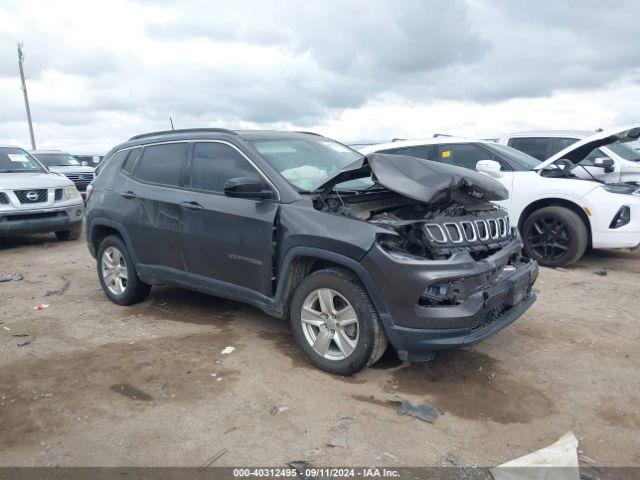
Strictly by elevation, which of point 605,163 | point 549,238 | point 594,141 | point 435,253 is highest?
point 594,141

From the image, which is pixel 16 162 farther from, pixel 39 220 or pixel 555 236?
pixel 555 236

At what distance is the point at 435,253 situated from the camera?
3.41 m

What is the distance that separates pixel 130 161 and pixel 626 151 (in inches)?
307

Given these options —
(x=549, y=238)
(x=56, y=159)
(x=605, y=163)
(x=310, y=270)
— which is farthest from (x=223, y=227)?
(x=56, y=159)

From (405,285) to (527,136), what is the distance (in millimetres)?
7300

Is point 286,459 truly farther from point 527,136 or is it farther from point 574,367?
point 527,136

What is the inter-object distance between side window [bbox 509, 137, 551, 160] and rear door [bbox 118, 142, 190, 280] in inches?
271

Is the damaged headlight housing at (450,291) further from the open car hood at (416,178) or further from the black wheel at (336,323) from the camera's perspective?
the open car hood at (416,178)

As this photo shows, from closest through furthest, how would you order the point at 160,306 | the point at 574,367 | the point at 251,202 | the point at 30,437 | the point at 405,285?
1. the point at 30,437
2. the point at 405,285
3. the point at 574,367
4. the point at 251,202
5. the point at 160,306

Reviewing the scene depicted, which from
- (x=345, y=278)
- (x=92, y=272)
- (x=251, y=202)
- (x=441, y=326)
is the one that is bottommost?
(x=92, y=272)

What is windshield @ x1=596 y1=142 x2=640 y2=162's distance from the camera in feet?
27.9

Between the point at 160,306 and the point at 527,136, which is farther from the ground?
the point at 527,136

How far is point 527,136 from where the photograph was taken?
31.1 ft

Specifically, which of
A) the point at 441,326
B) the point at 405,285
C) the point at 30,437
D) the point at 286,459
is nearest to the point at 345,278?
the point at 405,285
